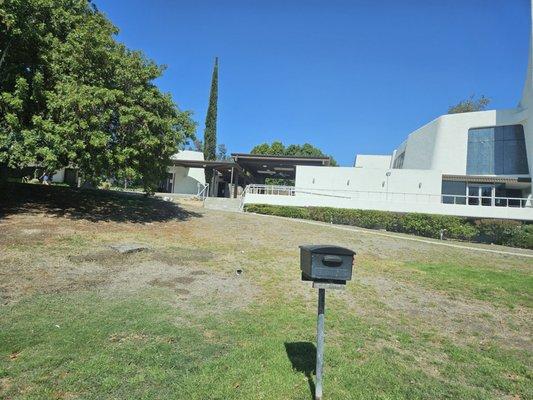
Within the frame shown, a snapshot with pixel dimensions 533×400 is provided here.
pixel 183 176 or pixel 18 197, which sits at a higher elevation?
pixel 183 176

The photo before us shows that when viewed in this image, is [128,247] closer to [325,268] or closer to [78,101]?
[78,101]

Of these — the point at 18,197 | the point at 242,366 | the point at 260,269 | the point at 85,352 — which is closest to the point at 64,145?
the point at 18,197

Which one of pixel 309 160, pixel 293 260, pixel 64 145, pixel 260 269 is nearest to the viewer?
pixel 260 269

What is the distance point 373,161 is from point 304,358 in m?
48.6

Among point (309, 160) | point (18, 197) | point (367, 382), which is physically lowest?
point (367, 382)

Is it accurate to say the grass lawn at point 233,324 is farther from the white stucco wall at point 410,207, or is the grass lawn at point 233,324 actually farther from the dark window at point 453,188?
the dark window at point 453,188

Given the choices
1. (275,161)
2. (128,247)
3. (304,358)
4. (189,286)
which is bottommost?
(304,358)

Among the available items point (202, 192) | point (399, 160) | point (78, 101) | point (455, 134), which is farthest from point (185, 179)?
point (399, 160)

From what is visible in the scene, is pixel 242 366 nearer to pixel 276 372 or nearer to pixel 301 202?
pixel 276 372

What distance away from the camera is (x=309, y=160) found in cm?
3566

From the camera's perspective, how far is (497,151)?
113 ft

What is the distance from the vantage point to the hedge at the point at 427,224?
2242cm

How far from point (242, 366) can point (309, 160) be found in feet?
105

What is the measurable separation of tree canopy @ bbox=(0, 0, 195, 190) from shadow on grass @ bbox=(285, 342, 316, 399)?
1012 cm
